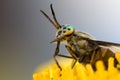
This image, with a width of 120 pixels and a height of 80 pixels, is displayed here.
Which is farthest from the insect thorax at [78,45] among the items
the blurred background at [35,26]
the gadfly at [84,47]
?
the blurred background at [35,26]

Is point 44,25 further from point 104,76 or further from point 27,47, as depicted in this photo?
point 104,76

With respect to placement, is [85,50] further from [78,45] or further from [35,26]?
[35,26]

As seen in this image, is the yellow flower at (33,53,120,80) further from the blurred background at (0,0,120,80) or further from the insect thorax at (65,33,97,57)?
the blurred background at (0,0,120,80)

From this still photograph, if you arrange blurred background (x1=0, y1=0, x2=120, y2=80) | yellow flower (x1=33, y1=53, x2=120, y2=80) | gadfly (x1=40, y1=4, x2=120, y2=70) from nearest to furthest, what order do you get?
yellow flower (x1=33, y1=53, x2=120, y2=80), gadfly (x1=40, y1=4, x2=120, y2=70), blurred background (x1=0, y1=0, x2=120, y2=80)

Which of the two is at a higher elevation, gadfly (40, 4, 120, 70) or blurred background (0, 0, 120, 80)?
gadfly (40, 4, 120, 70)

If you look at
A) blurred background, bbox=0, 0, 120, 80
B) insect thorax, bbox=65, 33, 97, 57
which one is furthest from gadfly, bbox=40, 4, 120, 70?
blurred background, bbox=0, 0, 120, 80

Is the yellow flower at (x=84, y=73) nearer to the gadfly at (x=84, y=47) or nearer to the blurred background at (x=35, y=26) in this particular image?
the gadfly at (x=84, y=47)

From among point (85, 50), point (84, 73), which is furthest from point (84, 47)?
point (84, 73)

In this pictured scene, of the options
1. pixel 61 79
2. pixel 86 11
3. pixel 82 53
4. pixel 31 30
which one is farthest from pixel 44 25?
pixel 61 79
